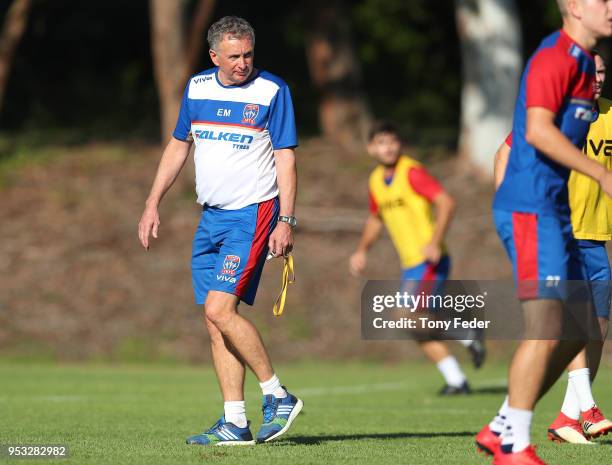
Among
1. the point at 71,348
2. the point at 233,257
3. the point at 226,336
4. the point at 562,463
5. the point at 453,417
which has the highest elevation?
the point at 233,257

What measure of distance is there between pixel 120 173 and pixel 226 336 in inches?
686

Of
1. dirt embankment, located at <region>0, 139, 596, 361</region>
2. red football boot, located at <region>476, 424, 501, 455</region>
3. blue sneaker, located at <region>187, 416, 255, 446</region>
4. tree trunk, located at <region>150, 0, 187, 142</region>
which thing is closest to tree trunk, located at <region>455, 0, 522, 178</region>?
dirt embankment, located at <region>0, 139, 596, 361</region>

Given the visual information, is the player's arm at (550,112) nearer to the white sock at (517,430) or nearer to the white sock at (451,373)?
the white sock at (517,430)

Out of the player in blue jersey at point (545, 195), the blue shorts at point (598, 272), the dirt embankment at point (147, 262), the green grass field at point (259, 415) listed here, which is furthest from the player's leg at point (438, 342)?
the player in blue jersey at point (545, 195)

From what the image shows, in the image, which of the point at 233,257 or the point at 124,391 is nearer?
the point at 233,257

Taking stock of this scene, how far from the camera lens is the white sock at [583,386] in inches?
307

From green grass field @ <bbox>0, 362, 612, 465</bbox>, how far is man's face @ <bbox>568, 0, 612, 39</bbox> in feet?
7.31

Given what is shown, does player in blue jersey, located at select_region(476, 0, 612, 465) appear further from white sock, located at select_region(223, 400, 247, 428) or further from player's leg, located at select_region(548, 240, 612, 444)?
white sock, located at select_region(223, 400, 247, 428)

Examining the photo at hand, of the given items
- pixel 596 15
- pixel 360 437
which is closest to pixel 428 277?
pixel 360 437

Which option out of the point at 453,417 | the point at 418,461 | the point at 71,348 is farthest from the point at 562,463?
the point at 71,348

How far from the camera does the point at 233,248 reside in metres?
7.37

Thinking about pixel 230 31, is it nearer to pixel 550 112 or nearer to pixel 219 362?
pixel 219 362

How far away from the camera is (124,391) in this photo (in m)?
12.7

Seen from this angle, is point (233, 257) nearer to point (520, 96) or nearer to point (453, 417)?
point (520, 96)
